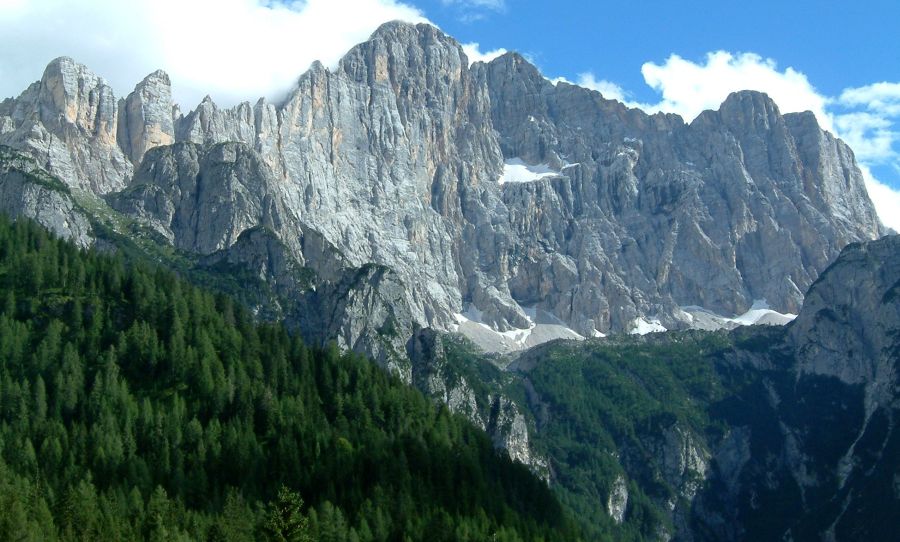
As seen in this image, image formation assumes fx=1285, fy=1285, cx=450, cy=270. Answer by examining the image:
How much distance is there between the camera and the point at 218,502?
125750 millimetres

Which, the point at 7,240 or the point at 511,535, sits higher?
the point at 7,240

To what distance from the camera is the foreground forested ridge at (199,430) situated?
119562 millimetres

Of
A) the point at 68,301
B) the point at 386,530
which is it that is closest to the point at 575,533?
the point at 386,530

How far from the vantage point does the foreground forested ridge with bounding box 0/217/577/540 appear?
120 metres

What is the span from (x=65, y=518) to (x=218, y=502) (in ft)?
71.2

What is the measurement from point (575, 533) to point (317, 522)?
4729 cm

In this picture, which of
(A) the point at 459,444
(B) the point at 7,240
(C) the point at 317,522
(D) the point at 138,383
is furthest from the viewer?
(B) the point at 7,240

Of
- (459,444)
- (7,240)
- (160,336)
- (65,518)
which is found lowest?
(65,518)

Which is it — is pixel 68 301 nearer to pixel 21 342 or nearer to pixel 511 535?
pixel 21 342

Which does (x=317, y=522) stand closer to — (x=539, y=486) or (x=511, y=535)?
(x=511, y=535)

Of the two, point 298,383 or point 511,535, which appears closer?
point 511,535

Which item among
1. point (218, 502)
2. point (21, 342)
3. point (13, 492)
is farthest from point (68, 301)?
point (13, 492)

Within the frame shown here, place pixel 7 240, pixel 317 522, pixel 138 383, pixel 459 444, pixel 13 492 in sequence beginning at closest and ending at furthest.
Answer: pixel 13 492 < pixel 317 522 < pixel 138 383 < pixel 459 444 < pixel 7 240

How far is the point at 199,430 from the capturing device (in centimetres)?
14000
